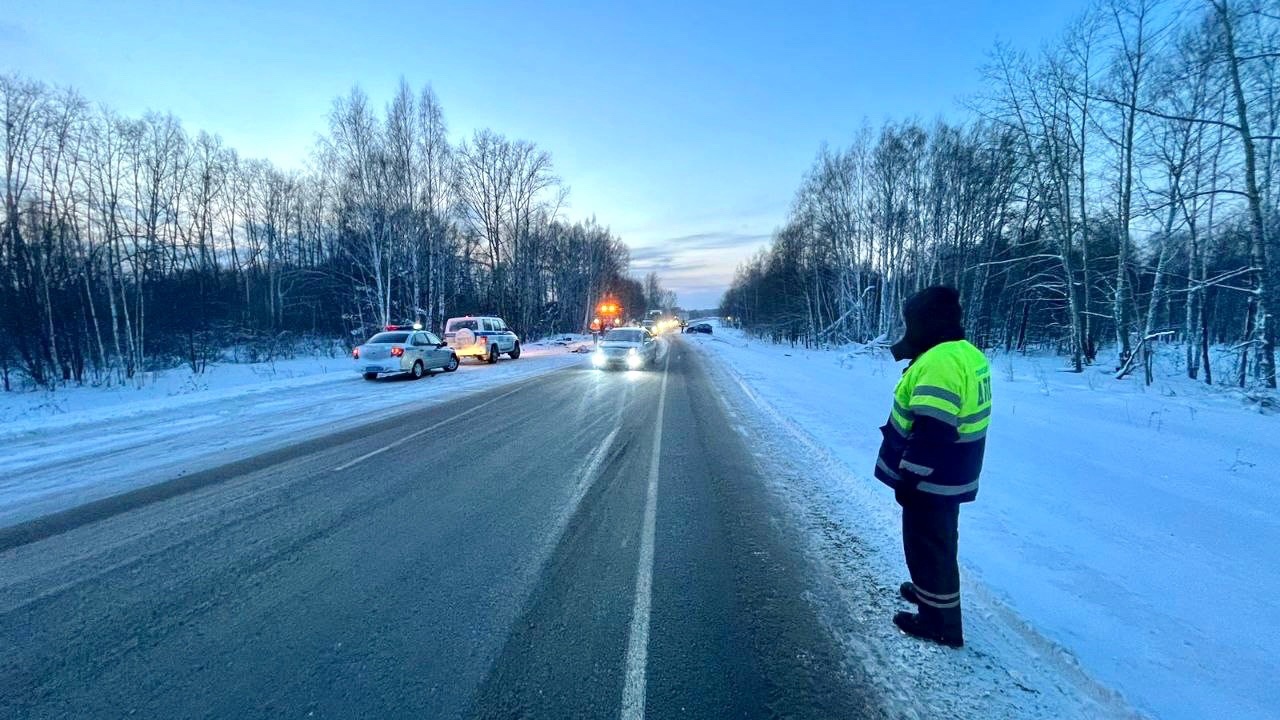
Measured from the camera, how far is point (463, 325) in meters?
23.8

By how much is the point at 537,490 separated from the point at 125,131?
105ft

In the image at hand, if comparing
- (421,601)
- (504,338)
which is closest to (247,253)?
(504,338)

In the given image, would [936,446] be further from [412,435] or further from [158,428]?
[158,428]

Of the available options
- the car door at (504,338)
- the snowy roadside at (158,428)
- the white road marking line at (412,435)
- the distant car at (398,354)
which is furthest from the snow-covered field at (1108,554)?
the car door at (504,338)

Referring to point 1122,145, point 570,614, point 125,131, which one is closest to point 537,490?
point 570,614

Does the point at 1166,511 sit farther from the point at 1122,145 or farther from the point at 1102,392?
the point at 1122,145

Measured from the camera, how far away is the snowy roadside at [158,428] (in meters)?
6.00

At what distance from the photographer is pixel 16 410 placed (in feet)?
44.9

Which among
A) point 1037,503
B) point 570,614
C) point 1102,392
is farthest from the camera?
point 1102,392

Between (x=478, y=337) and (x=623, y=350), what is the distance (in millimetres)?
7870

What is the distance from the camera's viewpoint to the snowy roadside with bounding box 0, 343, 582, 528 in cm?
600

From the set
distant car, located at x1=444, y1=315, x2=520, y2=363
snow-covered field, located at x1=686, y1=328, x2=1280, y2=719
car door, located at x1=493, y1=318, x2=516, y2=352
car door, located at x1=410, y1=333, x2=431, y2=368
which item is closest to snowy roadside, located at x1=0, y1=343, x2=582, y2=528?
car door, located at x1=410, y1=333, x2=431, y2=368

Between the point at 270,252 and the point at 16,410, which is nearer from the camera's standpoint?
the point at 16,410

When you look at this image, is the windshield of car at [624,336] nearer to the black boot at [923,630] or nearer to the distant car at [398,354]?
the distant car at [398,354]
